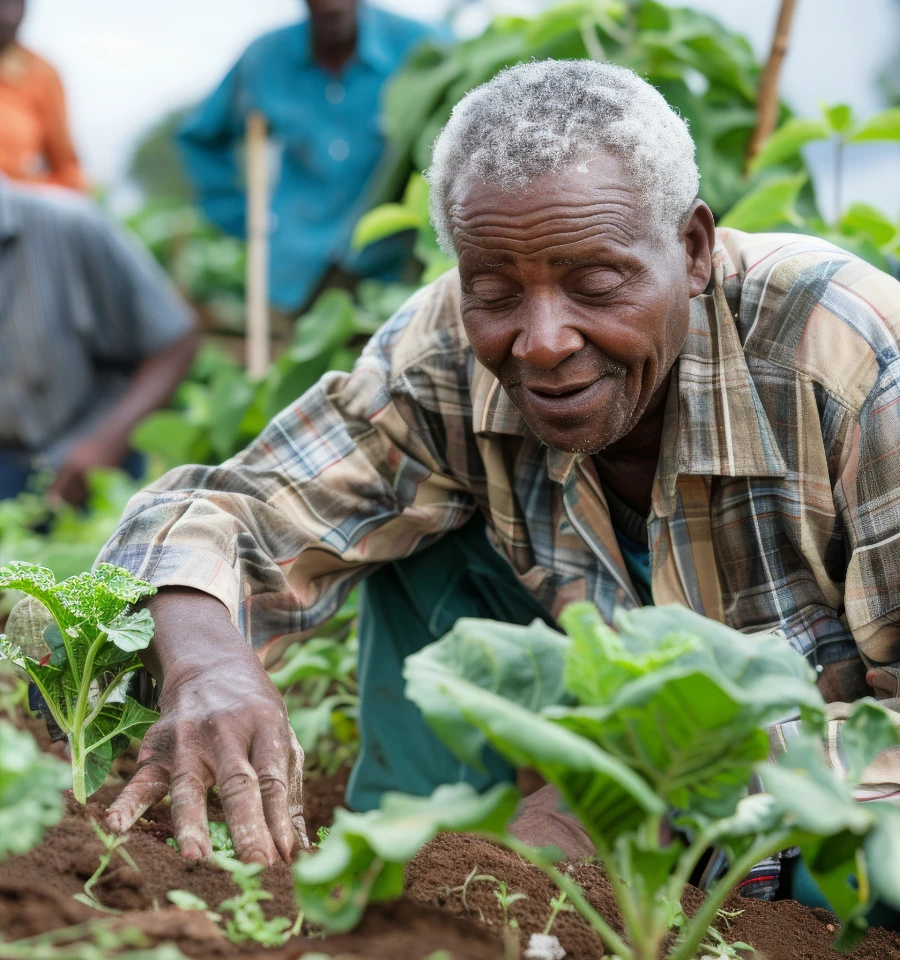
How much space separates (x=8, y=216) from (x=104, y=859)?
428 centimetres

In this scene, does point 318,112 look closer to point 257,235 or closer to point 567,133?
point 257,235

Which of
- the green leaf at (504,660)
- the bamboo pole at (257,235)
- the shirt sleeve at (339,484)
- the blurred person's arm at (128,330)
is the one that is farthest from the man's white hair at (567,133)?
the blurred person's arm at (128,330)

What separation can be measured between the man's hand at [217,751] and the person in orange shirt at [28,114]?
4345mm

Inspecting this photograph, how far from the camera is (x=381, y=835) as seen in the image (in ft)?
3.39

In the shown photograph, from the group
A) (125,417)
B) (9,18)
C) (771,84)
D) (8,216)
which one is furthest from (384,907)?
(9,18)

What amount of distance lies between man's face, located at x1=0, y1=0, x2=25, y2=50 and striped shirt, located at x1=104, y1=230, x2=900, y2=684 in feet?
13.0

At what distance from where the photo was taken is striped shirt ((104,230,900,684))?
194 cm

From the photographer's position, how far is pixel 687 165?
1911 mm

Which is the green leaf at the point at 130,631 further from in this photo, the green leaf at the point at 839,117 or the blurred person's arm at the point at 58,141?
the blurred person's arm at the point at 58,141

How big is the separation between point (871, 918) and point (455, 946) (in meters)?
0.81

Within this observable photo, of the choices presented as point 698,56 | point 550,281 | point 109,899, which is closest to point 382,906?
point 109,899

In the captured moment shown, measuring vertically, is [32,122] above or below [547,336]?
below

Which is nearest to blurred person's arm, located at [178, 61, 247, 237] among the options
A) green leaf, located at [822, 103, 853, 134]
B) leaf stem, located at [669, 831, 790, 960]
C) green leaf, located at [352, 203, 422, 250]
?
green leaf, located at [352, 203, 422, 250]

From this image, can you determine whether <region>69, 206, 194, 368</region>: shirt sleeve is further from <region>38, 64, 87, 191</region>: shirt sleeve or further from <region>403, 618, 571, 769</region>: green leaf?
<region>403, 618, 571, 769</region>: green leaf
